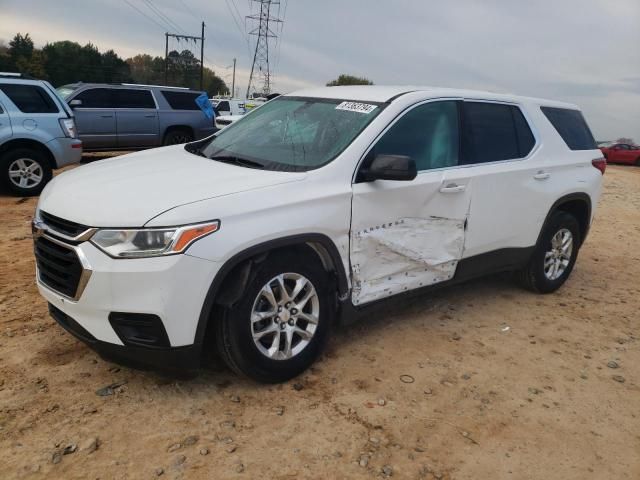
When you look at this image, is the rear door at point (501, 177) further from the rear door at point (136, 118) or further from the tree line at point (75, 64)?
the tree line at point (75, 64)

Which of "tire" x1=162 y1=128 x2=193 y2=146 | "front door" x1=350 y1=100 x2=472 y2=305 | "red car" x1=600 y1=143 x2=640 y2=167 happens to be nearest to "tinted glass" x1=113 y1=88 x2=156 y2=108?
"tire" x1=162 y1=128 x2=193 y2=146

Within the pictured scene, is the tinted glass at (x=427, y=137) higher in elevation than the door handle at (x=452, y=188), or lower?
higher

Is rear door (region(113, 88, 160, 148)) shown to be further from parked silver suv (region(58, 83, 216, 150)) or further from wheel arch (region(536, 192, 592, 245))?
wheel arch (region(536, 192, 592, 245))

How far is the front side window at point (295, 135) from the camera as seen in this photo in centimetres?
338

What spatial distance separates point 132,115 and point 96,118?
791 millimetres

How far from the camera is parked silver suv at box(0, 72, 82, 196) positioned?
25.8 ft

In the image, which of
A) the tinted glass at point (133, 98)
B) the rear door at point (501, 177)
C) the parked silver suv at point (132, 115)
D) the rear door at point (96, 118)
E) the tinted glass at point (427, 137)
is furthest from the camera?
the tinted glass at point (133, 98)

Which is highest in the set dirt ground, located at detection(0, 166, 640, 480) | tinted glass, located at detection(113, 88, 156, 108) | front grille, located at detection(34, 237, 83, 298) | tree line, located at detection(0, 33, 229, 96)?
tree line, located at detection(0, 33, 229, 96)

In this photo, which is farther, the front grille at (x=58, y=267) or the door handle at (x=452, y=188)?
the door handle at (x=452, y=188)

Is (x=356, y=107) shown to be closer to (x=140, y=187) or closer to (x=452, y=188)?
(x=452, y=188)

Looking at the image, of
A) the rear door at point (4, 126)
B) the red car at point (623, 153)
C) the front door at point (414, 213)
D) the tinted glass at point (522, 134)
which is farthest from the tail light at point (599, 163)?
the red car at point (623, 153)

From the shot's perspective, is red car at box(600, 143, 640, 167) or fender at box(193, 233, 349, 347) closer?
fender at box(193, 233, 349, 347)

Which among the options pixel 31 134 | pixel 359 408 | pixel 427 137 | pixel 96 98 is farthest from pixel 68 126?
pixel 359 408

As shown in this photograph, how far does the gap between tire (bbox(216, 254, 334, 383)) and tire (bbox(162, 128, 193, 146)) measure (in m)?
10.4
